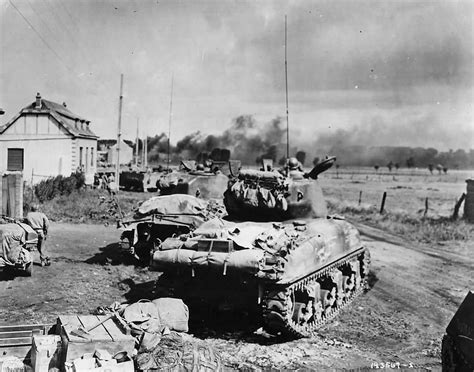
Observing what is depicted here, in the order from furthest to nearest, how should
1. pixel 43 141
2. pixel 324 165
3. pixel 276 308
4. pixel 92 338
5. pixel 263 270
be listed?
pixel 43 141
pixel 324 165
pixel 276 308
pixel 263 270
pixel 92 338

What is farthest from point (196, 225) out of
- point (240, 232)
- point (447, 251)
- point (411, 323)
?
point (447, 251)

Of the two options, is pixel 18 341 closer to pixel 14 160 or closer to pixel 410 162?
pixel 14 160

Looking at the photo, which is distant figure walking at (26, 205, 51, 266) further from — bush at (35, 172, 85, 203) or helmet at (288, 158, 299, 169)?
bush at (35, 172, 85, 203)

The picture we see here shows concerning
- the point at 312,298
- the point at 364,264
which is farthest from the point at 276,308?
the point at 364,264

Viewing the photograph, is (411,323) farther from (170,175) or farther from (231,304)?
(170,175)

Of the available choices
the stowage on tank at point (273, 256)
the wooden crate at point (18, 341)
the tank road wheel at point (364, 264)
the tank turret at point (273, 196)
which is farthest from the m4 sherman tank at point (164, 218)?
the wooden crate at point (18, 341)

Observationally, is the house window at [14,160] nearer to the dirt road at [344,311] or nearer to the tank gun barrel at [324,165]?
the dirt road at [344,311]

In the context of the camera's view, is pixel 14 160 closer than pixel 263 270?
No

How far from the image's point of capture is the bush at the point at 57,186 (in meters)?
22.6

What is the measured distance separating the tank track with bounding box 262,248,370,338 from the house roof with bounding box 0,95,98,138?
12.0 m

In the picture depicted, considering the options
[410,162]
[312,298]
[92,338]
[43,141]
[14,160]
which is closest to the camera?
[92,338]

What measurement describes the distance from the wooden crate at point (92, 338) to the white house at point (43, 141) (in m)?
12.4

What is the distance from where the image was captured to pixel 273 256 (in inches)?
346

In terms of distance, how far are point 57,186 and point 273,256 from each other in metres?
17.2
